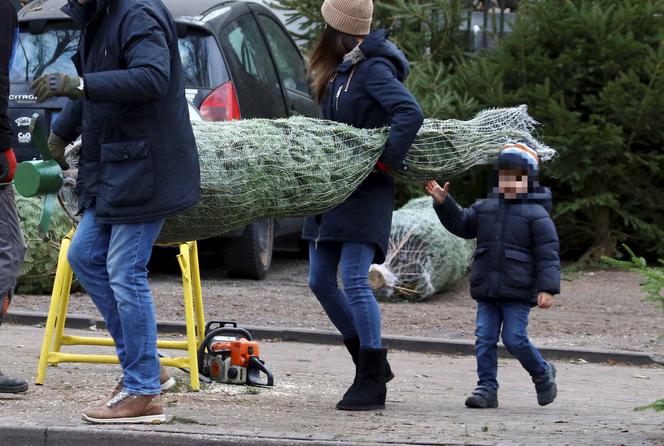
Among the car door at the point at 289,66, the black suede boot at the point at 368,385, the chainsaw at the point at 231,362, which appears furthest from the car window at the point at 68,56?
the black suede boot at the point at 368,385

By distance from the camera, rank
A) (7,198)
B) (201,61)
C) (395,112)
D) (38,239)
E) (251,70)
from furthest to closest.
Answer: (251,70) < (201,61) < (38,239) < (7,198) < (395,112)

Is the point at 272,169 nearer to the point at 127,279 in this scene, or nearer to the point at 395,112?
the point at 395,112

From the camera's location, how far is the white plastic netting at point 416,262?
9.72m

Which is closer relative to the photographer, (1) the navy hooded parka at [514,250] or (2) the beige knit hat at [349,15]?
(2) the beige knit hat at [349,15]

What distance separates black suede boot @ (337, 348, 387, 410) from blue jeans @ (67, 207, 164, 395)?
0.94 meters

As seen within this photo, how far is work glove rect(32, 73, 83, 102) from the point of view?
4.84 m

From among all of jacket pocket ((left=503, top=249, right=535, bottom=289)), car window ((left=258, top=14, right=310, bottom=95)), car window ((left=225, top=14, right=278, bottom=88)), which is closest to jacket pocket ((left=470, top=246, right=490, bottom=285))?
jacket pocket ((left=503, top=249, right=535, bottom=289))

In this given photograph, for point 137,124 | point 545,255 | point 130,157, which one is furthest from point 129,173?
point 545,255

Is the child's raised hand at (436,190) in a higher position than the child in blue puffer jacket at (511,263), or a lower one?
higher

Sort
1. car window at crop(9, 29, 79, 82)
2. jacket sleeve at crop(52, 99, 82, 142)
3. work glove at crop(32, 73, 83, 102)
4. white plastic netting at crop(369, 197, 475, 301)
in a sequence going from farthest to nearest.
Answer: white plastic netting at crop(369, 197, 475, 301), car window at crop(9, 29, 79, 82), jacket sleeve at crop(52, 99, 82, 142), work glove at crop(32, 73, 83, 102)

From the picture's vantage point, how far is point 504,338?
6.17 metres

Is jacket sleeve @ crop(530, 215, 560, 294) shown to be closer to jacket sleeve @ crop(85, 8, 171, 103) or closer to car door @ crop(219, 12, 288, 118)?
jacket sleeve @ crop(85, 8, 171, 103)

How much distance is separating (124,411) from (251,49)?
17.6 ft

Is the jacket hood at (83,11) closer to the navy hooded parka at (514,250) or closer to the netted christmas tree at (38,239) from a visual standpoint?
the navy hooded parka at (514,250)
